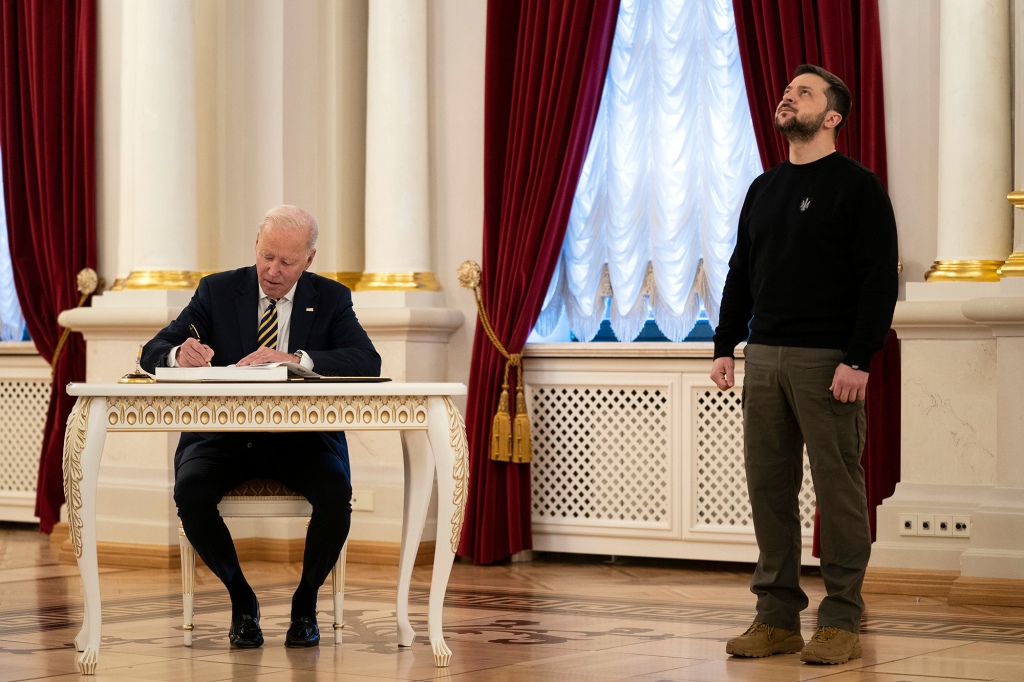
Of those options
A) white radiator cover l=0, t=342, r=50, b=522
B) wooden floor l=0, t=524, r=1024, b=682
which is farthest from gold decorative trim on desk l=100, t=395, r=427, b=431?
white radiator cover l=0, t=342, r=50, b=522

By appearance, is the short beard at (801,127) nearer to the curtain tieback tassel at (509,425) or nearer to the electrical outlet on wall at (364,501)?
the curtain tieback tassel at (509,425)

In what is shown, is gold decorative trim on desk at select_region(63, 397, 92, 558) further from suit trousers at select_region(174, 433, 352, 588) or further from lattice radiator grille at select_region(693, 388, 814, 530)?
lattice radiator grille at select_region(693, 388, 814, 530)

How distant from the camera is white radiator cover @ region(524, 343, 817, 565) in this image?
589cm

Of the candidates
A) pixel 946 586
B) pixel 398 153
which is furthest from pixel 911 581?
pixel 398 153

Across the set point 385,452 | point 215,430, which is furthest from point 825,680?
point 385,452

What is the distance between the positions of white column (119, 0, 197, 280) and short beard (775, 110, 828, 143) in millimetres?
3310

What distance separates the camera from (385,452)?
623cm

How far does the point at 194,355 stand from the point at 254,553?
9.07 feet

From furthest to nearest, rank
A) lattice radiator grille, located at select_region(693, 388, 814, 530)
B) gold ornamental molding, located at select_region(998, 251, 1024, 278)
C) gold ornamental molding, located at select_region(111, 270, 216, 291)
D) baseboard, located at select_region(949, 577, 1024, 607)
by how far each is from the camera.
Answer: gold ornamental molding, located at select_region(111, 270, 216, 291), lattice radiator grille, located at select_region(693, 388, 814, 530), gold ornamental molding, located at select_region(998, 251, 1024, 278), baseboard, located at select_region(949, 577, 1024, 607)

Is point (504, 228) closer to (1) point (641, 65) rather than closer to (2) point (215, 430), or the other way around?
(1) point (641, 65)

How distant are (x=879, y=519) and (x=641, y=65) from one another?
2.18m

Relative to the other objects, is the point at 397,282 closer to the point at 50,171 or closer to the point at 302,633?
the point at 50,171

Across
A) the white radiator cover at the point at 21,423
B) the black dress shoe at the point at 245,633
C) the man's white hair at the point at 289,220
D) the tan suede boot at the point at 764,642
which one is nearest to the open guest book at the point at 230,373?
the man's white hair at the point at 289,220

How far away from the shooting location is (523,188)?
6.15 metres
